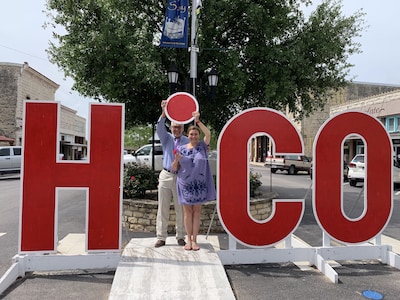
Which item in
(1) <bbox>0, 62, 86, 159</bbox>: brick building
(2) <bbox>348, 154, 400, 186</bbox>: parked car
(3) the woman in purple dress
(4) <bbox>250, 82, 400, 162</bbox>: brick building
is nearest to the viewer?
(3) the woman in purple dress

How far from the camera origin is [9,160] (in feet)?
65.5

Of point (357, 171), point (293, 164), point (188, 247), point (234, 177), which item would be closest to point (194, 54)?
point (234, 177)

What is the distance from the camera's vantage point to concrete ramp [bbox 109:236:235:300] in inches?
144

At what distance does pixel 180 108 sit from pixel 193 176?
0.94 m

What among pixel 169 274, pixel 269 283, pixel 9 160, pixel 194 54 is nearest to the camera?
pixel 169 274

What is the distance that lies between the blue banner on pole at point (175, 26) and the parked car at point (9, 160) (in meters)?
15.4

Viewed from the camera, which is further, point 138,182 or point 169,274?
point 138,182

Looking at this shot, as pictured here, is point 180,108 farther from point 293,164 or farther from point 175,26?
point 293,164

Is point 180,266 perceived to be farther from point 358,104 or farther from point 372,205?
point 358,104

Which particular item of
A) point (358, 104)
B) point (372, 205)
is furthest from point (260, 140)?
point (372, 205)

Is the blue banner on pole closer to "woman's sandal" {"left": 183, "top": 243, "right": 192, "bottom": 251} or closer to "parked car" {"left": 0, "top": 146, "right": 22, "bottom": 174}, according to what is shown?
"woman's sandal" {"left": 183, "top": 243, "right": 192, "bottom": 251}

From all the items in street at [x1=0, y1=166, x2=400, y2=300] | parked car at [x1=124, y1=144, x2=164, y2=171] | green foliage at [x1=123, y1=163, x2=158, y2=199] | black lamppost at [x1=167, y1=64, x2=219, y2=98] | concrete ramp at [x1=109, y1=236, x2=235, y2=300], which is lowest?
street at [x1=0, y1=166, x2=400, y2=300]

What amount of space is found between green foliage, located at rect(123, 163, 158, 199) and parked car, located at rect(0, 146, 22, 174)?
14.5 metres

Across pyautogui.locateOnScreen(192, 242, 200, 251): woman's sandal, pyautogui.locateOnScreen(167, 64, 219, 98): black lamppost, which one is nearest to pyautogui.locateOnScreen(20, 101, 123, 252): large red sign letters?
pyautogui.locateOnScreen(192, 242, 200, 251): woman's sandal
